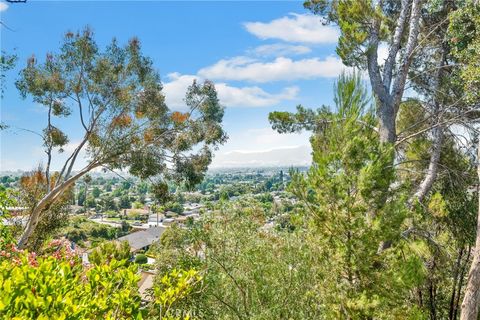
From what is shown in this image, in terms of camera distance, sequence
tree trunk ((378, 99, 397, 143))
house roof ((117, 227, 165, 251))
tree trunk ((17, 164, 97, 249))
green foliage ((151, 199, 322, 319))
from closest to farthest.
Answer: green foliage ((151, 199, 322, 319)), tree trunk ((378, 99, 397, 143)), tree trunk ((17, 164, 97, 249)), house roof ((117, 227, 165, 251))

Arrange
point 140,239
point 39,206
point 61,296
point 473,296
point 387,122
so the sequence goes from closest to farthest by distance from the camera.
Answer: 1. point 61,296
2. point 473,296
3. point 387,122
4. point 39,206
5. point 140,239

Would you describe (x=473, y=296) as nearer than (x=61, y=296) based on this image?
No

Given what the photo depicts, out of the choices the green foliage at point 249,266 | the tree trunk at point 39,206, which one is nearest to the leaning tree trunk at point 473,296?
the green foliage at point 249,266

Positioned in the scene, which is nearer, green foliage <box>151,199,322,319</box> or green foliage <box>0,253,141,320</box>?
green foliage <box>0,253,141,320</box>

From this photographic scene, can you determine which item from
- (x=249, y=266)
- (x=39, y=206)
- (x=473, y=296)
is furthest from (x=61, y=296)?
(x=39, y=206)

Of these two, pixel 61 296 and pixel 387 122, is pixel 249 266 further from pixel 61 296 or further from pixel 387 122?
pixel 61 296

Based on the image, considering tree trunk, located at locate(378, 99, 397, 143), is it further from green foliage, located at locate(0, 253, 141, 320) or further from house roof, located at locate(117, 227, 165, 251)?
house roof, located at locate(117, 227, 165, 251)

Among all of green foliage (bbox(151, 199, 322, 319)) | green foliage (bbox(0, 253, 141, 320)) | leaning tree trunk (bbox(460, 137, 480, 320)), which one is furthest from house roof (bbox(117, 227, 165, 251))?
green foliage (bbox(0, 253, 141, 320))

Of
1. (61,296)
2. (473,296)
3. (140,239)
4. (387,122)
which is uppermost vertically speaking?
(387,122)

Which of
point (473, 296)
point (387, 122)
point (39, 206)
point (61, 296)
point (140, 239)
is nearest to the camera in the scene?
point (61, 296)

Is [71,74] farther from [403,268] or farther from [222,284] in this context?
[403,268]

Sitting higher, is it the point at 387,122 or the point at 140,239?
the point at 387,122

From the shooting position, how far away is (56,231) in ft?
39.5

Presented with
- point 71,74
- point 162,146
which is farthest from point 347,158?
point 71,74
